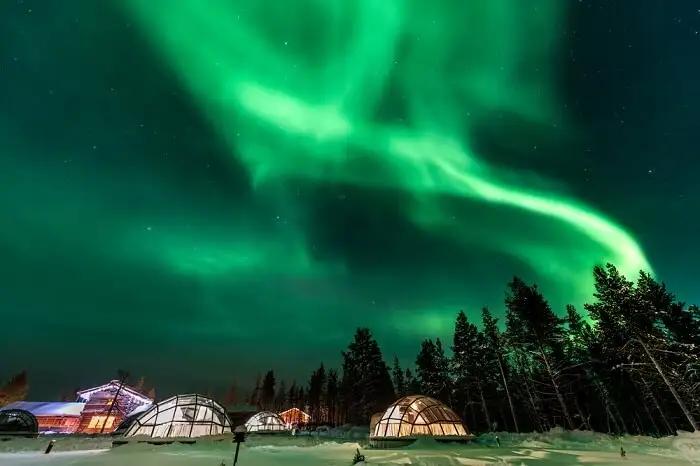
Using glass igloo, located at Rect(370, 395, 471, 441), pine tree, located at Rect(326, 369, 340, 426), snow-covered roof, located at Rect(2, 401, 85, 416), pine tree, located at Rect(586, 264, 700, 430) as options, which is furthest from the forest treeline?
snow-covered roof, located at Rect(2, 401, 85, 416)

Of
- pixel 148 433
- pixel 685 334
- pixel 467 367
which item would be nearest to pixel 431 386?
pixel 467 367

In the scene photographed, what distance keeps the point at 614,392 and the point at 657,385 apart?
10504 mm

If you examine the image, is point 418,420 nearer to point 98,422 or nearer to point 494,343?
point 494,343

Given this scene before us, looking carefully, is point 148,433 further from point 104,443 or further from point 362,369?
point 362,369

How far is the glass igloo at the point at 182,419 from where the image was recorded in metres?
22.7

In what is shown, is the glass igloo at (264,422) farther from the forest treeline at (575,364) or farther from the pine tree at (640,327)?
the pine tree at (640,327)

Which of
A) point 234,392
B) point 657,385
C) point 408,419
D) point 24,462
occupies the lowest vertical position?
point 24,462

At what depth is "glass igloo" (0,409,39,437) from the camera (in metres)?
33.0

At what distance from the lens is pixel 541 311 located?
32.3m

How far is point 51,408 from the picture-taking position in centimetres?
5541

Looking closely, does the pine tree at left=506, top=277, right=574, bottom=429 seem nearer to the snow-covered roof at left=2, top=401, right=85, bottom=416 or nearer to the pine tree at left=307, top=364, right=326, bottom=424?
the pine tree at left=307, top=364, right=326, bottom=424

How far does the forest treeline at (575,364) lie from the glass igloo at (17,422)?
1562 inches

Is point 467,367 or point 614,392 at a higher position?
point 467,367

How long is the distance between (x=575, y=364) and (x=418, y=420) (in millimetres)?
26795
